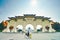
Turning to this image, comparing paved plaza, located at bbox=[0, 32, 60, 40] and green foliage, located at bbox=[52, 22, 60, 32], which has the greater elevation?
green foliage, located at bbox=[52, 22, 60, 32]

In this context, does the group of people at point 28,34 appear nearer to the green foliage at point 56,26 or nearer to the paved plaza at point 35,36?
the paved plaza at point 35,36

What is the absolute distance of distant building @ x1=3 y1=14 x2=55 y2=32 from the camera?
3.56 m

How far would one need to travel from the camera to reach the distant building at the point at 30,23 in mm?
3562

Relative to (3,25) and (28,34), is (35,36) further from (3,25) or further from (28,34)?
(3,25)

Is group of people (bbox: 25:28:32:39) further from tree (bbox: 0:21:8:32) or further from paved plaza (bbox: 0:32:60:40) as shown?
tree (bbox: 0:21:8:32)

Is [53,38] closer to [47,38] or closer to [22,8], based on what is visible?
[47,38]

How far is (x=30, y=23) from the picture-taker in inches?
141

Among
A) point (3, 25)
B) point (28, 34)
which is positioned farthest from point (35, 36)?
point (3, 25)

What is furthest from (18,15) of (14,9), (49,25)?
(49,25)

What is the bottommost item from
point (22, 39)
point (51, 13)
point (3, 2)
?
point (22, 39)

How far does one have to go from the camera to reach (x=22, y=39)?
348cm

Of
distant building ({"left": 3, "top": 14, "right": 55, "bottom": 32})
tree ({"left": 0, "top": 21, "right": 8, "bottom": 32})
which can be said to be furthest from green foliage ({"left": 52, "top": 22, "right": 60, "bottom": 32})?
tree ({"left": 0, "top": 21, "right": 8, "bottom": 32})

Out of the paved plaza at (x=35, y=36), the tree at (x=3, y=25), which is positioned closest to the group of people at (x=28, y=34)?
the paved plaza at (x=35, y=36)

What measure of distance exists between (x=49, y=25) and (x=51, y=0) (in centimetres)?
50
